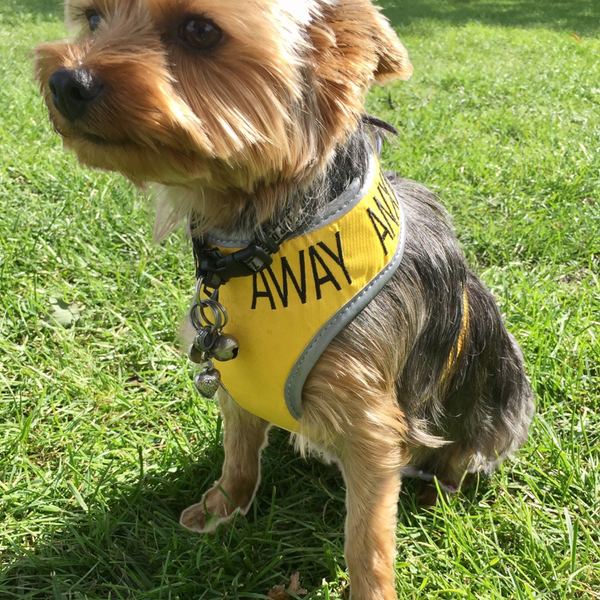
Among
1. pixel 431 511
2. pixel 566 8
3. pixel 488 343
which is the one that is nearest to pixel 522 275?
pixel 488 343

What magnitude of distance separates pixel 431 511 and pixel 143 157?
1.86 metres

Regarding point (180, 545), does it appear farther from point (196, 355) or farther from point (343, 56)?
point (343, 56)

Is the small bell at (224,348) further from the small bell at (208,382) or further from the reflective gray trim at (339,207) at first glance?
the reflective gray trim at (339,207)

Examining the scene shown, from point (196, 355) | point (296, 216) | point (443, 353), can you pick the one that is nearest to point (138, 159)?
point (296, 216)

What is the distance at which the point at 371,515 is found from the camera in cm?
194

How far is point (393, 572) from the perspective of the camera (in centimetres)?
204

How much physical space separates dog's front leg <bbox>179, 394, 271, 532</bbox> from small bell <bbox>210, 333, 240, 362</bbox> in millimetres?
570

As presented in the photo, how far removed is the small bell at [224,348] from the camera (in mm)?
1740

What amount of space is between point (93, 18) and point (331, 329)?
113cm

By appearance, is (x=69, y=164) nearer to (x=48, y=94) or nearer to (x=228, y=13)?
(x=48, y=94)

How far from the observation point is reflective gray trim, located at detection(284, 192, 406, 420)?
5.56 ft

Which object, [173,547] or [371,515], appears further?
[173,547]

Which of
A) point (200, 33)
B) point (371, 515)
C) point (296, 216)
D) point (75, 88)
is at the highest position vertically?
point (200, 33)

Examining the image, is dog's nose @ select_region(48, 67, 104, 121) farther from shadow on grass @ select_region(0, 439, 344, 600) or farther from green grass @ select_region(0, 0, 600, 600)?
shadow on grass @ select_region(0, 439, 344, 600)
